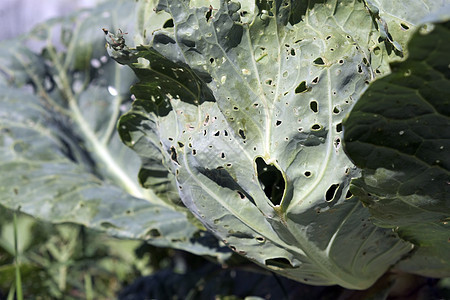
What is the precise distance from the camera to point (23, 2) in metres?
5.36

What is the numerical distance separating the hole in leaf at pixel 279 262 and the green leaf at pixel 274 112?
0.16 ft

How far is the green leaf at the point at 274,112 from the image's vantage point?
3.01 feet

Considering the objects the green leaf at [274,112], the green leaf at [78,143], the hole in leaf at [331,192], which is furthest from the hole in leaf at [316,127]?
the green leaf at [78,143]

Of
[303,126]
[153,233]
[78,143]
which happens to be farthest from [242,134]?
[78,143]

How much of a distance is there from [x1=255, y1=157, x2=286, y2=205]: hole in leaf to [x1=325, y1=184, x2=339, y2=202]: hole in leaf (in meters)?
0.10

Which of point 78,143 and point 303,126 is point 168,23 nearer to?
point 303,126

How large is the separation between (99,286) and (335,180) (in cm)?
146

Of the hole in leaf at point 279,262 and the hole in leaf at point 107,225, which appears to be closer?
the hole in leaf at point 279,262

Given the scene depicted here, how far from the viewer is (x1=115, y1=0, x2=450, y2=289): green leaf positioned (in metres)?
0.92

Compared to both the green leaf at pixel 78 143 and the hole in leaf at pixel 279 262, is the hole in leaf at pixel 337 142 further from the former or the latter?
the green leaf at pixel 78 143

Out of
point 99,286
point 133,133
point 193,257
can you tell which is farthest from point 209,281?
point 99,286

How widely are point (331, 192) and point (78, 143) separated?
110cm

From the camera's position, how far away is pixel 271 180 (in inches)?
40.6

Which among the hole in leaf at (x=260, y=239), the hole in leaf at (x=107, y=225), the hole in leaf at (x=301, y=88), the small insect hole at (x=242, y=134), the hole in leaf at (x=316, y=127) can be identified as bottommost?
the hole in leaf at (x=107, y=225)
